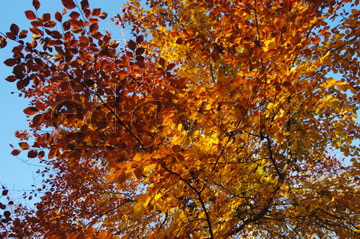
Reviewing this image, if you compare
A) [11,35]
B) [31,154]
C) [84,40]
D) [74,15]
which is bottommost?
[31,154]

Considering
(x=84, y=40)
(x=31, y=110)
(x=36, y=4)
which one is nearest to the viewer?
(x=31, y=110)

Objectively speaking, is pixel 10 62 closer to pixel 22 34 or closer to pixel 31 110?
pixel 22 34

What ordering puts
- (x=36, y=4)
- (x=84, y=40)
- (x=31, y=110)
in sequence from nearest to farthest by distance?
(x=31, y=110) < (x=36, y=4) < (x=84, y=40)

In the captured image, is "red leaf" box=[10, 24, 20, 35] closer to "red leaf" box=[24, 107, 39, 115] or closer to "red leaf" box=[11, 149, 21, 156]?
"red leaf" box=[24, 107, 39, 115]

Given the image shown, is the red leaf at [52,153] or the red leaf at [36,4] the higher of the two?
the red leaf at [36,4]

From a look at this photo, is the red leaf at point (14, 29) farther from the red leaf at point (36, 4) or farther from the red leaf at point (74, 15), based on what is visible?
the red leaf at point (74, 15)

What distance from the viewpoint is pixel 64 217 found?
7.13 metres

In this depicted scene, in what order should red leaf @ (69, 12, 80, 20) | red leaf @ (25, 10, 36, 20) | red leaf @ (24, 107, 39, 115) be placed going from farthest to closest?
Result: red leaf @ (69, 12, 80, 20) → red leaf @ (25, 10, 36, 20) → red leaf @ (24, 107, 39, 115)

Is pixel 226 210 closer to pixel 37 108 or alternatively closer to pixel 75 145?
pixel 75 145

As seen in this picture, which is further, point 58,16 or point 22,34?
point 58,16

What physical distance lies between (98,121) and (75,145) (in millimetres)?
295

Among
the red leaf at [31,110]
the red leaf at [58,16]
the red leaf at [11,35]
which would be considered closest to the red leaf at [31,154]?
the red leaf at [31,110]

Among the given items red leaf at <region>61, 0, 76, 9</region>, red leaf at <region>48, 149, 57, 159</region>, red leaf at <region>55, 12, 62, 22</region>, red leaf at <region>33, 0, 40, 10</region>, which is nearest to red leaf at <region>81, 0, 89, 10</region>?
red leaf at <region>61, 0, 76, 9</region>

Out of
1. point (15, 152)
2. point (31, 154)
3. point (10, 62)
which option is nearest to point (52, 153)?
point (31, 154)
